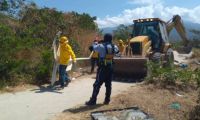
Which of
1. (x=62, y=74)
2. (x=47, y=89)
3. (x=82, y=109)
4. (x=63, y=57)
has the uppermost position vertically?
(x=63, y=57)

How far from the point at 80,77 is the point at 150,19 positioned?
188 inches

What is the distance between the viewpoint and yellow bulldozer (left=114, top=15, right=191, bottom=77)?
16484 mm

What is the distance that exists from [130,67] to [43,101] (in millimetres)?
5619

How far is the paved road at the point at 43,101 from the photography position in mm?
10239

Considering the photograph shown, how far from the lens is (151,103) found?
11.5 meters

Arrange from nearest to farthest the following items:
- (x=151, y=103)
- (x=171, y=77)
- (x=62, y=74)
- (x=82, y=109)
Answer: (x=82, y=109)
(x=151, y=103)
(x=171, y=77)
(x=62, y=74)

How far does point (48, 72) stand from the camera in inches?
599

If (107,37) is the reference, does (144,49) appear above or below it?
below

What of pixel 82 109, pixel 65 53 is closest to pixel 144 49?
pixel 65 53

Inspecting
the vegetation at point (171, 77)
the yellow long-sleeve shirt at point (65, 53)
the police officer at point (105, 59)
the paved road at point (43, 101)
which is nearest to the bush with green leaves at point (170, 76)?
A: the vegetation at point (171, 77)

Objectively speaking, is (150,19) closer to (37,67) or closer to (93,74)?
(93,74)

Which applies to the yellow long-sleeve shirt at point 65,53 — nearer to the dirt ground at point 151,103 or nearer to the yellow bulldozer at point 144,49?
the dirt ground at point 151,103

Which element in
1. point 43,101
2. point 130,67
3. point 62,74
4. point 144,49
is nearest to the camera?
point 43,101

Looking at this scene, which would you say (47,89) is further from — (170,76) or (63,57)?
(170,76)
